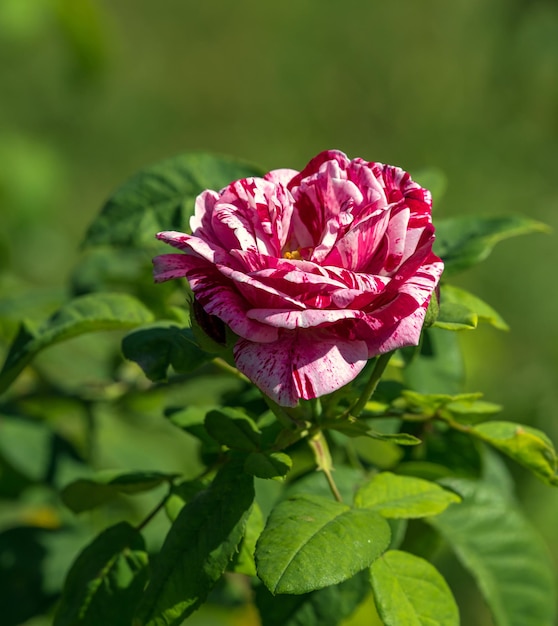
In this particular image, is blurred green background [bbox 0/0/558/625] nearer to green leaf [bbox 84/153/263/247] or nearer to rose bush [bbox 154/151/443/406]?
green leaf [bbox 84/153/263/247]

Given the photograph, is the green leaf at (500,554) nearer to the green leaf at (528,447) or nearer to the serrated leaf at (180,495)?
the green leaf at (528,447)

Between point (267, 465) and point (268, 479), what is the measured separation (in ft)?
0.34

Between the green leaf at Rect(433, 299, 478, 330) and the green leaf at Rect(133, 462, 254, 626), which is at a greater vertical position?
the green leaf at Rect(433, 299, 478, 330)

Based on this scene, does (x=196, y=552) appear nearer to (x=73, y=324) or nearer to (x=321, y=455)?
(x=321, y=455)

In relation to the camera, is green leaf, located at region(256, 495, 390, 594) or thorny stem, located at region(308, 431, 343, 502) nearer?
green leaf, located at region(256, 495, 390, 594)

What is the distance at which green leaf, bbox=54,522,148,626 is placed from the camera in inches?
41.3

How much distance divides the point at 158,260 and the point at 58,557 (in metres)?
0.76

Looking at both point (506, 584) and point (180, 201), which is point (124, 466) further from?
point (506, 584)

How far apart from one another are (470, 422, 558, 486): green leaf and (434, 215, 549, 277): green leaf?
8.4 inches

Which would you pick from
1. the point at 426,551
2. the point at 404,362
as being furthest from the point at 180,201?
the point at 426,551

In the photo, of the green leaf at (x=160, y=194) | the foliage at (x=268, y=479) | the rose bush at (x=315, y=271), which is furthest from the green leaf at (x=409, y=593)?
the green leaf at (x=160, y=194)

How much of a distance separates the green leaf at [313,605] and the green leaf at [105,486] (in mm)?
185

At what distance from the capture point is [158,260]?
35.3 inches

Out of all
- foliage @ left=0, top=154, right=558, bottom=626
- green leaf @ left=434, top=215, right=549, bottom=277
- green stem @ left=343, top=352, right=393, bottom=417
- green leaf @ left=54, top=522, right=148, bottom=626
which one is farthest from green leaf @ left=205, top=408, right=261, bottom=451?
green leaf @ left=434, top=215, right=549, bottom=277
